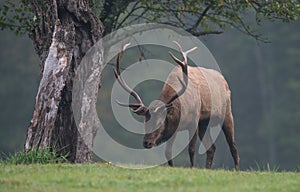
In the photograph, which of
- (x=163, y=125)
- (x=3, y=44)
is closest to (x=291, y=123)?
(x=3, y=44)

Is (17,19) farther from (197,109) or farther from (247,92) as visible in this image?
(247,92)

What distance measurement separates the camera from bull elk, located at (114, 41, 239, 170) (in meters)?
15.0

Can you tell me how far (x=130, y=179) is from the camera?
11.5 meters

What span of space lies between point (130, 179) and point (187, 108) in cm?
429

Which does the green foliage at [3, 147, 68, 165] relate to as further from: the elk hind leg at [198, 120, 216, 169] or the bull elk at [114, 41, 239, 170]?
the elk hind leg at [198, 120, 216, 169]

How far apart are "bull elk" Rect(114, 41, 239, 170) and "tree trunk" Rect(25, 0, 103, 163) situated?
786mm

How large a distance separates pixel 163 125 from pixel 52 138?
207 centimetres

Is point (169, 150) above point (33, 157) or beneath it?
beneath

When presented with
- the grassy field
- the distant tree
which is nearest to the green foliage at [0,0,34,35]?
the distant tree

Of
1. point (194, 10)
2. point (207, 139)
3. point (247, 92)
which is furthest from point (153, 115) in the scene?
point (247, 92)

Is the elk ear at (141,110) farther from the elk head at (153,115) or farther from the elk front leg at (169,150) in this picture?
the elk front leg at (169,150)

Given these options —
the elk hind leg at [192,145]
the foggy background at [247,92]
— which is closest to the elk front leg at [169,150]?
the elk hind leg at [192,145]

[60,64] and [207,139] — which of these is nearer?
[60,64]

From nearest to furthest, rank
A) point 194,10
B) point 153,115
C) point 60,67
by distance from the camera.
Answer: point 60,67
point 153,115
point 194,10
